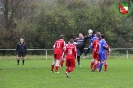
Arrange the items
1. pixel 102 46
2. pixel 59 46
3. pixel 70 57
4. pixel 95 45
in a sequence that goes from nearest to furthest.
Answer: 1. pixel 70 57
2. pixel 59 46
3. pixel 102 46
4. pixel 95 45

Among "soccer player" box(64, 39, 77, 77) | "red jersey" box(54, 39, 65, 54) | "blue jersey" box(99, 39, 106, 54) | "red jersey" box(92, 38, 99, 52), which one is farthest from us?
"red jersey" box(92, 38, 99, 52)

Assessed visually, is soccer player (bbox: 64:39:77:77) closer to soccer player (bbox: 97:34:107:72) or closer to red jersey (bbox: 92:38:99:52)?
soccer player (bbox: 97:34:107:72)

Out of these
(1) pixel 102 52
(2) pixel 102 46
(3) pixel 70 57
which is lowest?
(3) pixel 70 57

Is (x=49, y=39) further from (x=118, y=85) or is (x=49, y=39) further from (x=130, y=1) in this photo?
(x=118, y=85)

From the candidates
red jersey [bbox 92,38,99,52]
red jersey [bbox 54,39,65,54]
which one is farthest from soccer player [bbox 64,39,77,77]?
red jersey [bbox 92,38,99,52]

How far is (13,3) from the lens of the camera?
51969 millimetres

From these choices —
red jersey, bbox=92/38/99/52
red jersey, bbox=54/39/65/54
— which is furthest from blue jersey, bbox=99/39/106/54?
red jersey, bbox=54/39/65/54

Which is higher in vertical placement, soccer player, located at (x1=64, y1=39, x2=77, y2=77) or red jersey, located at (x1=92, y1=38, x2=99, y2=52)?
red jersey, located at (x1=92, y1=38, x2=99, y2=52)

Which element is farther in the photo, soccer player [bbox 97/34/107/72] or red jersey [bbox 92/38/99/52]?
red jersey [bbox 92/38/99/52]

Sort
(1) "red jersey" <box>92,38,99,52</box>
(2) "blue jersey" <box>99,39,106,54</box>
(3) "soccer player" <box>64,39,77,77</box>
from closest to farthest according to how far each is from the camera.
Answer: (3) "soccer player" <box>64,39,77,77</box>, (2) "blue jersey" <box>99,39,106,54</box>, (1) "red jersey" <box>92,38,99,52</box>

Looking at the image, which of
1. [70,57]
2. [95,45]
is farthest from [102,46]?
[70,57]

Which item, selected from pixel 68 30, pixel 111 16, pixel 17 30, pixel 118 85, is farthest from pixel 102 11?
pixel 118 85

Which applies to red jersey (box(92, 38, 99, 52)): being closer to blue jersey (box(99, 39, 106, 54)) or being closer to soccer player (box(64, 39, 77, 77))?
blue jersey (box(99, 39, 106, 54))

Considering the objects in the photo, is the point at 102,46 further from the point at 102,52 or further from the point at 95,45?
the point at 95,45
